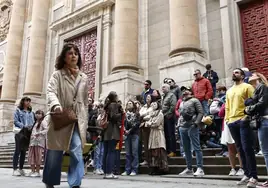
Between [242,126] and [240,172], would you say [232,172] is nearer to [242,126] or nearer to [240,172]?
[240,172]

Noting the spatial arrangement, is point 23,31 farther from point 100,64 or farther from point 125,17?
point 125,17

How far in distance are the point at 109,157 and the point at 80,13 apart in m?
11.7

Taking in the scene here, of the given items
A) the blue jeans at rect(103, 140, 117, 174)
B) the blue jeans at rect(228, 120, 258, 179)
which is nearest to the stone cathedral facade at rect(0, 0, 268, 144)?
the blue jeans at rect(103, 140, 117, 174)

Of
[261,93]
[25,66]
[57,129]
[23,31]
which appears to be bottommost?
[57,129]

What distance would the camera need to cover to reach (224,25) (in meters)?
10.6

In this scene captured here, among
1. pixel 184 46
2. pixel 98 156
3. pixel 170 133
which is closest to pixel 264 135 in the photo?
pixel 170 133

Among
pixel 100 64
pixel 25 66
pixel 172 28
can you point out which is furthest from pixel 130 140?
pixel 25 66

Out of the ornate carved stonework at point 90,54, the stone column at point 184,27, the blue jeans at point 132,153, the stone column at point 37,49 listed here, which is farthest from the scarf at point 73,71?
the stone column at point 37,49

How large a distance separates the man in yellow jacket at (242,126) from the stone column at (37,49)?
13615 mm

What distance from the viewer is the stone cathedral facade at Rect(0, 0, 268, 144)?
10211mm

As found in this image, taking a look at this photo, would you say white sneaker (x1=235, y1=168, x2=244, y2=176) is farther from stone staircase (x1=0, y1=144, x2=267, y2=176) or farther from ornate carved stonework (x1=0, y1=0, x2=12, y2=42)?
ornate carved stonework (x1=0, y1=0, x2=12, y2=42)

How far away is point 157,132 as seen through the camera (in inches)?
246

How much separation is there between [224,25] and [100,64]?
603cm

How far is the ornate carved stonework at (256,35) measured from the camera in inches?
396
